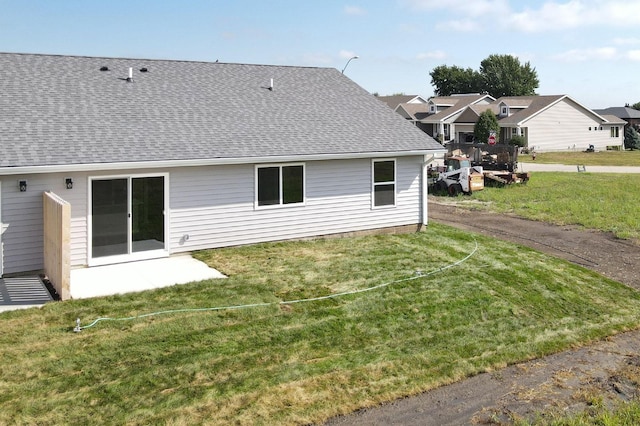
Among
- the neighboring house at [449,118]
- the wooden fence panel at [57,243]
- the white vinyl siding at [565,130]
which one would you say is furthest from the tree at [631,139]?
the wooden fence panel at [57,243]

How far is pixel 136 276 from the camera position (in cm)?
1244

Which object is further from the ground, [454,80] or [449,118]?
[454,80]

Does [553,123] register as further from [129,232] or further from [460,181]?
[129,232]

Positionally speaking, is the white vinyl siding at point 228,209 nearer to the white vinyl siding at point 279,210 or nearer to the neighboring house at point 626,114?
the white vinyl siding at point 279,210

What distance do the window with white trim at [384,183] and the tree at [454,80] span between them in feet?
333

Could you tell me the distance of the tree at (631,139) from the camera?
208 ft

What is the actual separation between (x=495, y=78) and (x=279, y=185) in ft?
335

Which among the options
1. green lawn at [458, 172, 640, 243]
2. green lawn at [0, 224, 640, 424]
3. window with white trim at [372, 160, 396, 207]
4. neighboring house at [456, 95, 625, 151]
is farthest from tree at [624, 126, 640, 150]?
green lawn at [0, 224, 640, 424]

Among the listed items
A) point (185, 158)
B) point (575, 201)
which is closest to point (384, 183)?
point (185, 158)

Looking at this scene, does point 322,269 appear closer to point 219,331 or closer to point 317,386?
point 219,331

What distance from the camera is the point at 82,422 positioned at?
678 cm

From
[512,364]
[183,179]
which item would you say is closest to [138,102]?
[183,179]

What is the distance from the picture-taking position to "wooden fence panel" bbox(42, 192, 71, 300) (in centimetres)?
1044

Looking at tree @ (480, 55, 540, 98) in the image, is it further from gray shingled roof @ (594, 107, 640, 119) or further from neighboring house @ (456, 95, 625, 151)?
neighboring house @ (456, 95, 625, 151)
